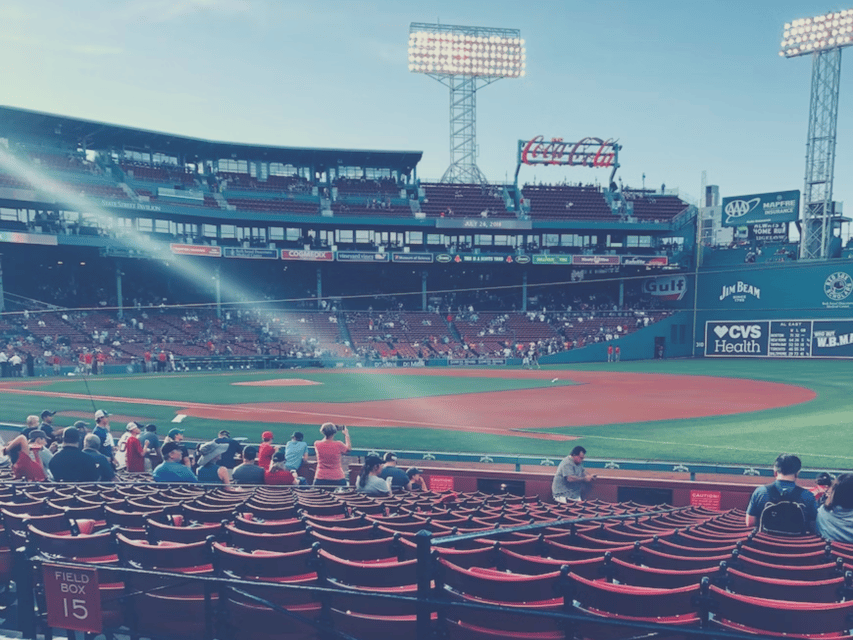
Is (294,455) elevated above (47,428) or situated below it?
below

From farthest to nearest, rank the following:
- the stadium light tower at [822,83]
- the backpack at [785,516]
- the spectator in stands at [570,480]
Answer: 1. the stadium light tower at [822,83]
2. the spectator in stands at [570,480]
3. the backpack at [785,516]

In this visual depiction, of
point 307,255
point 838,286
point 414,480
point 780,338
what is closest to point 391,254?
point 307,255

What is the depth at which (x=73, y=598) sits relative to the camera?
3.32 metres

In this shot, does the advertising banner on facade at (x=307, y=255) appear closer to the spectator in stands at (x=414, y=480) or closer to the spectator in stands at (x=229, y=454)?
the spectator in stands at (x=229, y=454)

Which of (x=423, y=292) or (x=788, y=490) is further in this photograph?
(x=423, y=292)

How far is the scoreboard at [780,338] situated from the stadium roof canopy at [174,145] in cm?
3179

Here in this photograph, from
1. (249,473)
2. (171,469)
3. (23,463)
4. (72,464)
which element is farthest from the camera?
(249,473)

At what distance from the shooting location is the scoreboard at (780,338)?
45.8 metres

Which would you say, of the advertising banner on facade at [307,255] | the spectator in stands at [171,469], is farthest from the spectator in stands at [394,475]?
the advertising banner on facade at [307,255]

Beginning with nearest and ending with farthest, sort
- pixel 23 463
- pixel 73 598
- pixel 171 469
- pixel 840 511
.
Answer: pixel 73 598 < pixel 840 511 < pixel 23 463 < pixel 171 469

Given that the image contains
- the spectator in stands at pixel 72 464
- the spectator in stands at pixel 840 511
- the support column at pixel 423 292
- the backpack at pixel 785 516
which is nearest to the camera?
the spectator in stands at pixel 840 511

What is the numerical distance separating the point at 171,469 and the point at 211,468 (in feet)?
3.16

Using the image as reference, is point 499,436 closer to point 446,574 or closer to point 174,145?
point 446,574

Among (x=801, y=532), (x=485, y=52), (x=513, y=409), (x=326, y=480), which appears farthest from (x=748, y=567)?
(x=485, y=52)
